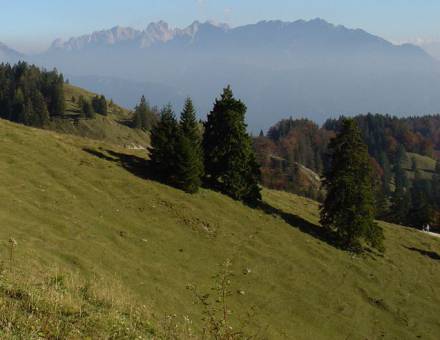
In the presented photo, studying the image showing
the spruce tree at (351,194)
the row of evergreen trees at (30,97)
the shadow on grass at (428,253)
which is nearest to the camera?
the spruce tree at (351,194)

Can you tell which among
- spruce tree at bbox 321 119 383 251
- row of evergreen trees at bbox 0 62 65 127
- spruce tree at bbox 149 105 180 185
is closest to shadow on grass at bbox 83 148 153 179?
spruce tree at bbox 149 105 180 185

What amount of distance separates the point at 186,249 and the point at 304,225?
1991cm

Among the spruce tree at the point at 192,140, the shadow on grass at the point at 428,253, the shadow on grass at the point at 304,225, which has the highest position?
the spruce tree at the point at 192,140

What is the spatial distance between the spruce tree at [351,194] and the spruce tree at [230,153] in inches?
350

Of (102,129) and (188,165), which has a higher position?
(188,165)

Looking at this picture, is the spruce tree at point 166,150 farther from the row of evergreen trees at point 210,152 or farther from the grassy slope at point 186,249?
the grassy slope at point 186,249

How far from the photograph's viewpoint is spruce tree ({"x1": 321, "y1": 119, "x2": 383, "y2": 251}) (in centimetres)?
4788

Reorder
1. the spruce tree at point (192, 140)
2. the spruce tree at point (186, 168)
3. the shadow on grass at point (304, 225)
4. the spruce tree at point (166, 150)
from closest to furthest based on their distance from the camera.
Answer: the spruce tree at point (186, 168), the spruce tree at point (192, 140), the spruce tree at point (166, 150), the shadow on grass at point (304, 225)

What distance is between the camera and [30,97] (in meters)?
174

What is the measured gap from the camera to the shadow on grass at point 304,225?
159 feet

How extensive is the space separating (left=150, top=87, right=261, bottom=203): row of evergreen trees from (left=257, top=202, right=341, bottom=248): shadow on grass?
209 cm

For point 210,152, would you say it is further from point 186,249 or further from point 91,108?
point 91,108

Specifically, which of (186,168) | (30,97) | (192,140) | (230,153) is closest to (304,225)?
(230,153)

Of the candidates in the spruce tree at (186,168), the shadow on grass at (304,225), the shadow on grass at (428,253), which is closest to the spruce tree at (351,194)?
the shadow on grass at (304,225)
